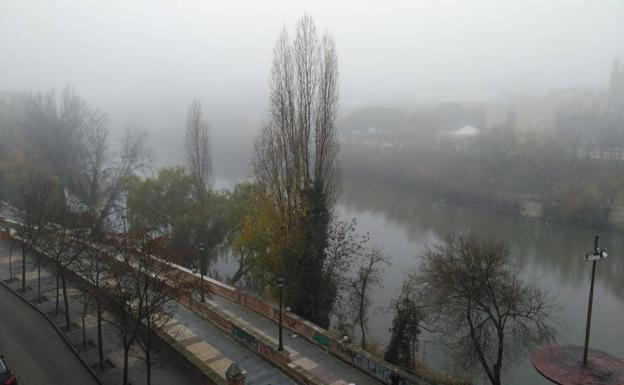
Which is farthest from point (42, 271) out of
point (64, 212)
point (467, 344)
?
point (467, 344)

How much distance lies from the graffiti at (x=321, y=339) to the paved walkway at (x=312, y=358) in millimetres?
166

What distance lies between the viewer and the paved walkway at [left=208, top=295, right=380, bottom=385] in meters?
12.2

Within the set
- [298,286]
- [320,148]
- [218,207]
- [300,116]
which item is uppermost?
[300,116]

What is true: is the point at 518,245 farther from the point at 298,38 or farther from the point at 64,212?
the point at 64,212

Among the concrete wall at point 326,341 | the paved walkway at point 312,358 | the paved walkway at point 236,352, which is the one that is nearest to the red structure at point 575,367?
the concrete wall at point 326,341

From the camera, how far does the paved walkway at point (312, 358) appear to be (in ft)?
39.9

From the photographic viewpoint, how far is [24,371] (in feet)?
39.7

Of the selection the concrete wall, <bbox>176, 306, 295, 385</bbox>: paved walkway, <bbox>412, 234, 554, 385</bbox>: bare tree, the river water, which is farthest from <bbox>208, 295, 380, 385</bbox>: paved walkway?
the river water

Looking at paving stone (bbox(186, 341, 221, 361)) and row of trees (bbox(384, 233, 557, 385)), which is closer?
paving stone (bbox(186, 341, 221, 361))

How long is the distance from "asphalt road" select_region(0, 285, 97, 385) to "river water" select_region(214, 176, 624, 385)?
10.5 metres

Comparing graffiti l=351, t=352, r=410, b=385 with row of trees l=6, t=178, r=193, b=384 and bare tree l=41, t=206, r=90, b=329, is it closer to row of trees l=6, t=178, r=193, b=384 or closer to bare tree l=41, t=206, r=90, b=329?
row of trees l=6, t=178, r=193, b=384

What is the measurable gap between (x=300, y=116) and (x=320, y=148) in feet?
4.48

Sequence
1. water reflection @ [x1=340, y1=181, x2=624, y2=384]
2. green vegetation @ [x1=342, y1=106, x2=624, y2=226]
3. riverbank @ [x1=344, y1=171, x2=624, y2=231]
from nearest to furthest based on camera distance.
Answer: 1. water reflection @ [x1=340, y1=181, x2=624, y2=384]
2. riverbank @ [x1=344, y1=171, x2=624, y2=231]
3. green vegetation @ [x1=342, y1=106, x2=624, y2=226]

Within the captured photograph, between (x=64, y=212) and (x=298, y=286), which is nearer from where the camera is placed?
(x=298, y=286)
